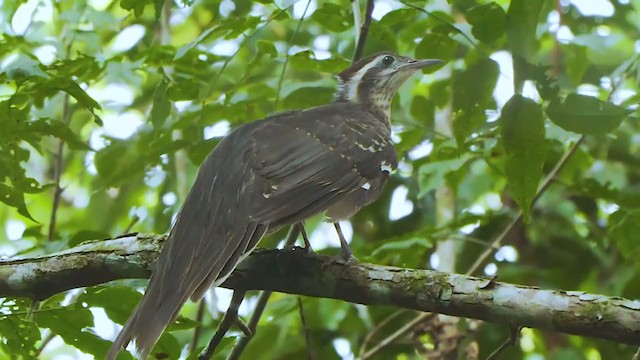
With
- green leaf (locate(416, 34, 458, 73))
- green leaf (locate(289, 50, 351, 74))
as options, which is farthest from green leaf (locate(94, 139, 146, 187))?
green leaf (locate(416, 34, 458, 73))

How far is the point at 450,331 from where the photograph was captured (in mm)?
5520

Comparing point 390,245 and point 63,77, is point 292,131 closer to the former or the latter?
point 390,245

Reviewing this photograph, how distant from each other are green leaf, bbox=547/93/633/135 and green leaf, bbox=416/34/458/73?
2.54 feet

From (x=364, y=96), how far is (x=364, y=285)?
2.18m

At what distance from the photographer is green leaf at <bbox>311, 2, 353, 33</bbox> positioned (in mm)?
4594

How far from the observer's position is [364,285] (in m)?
3.55

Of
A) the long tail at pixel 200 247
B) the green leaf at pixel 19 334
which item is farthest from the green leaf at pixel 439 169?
the green leaf at pixel 19 334

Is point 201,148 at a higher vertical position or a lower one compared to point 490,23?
lower

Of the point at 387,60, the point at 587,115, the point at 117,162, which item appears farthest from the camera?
the point at 387,60

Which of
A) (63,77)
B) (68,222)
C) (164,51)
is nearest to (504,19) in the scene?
(164,51)

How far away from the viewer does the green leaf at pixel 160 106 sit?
174 inches

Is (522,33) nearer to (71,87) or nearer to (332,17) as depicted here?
(332,17)

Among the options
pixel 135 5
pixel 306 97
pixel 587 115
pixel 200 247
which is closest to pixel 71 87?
pixel 135 5

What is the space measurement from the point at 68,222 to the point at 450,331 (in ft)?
9.58
